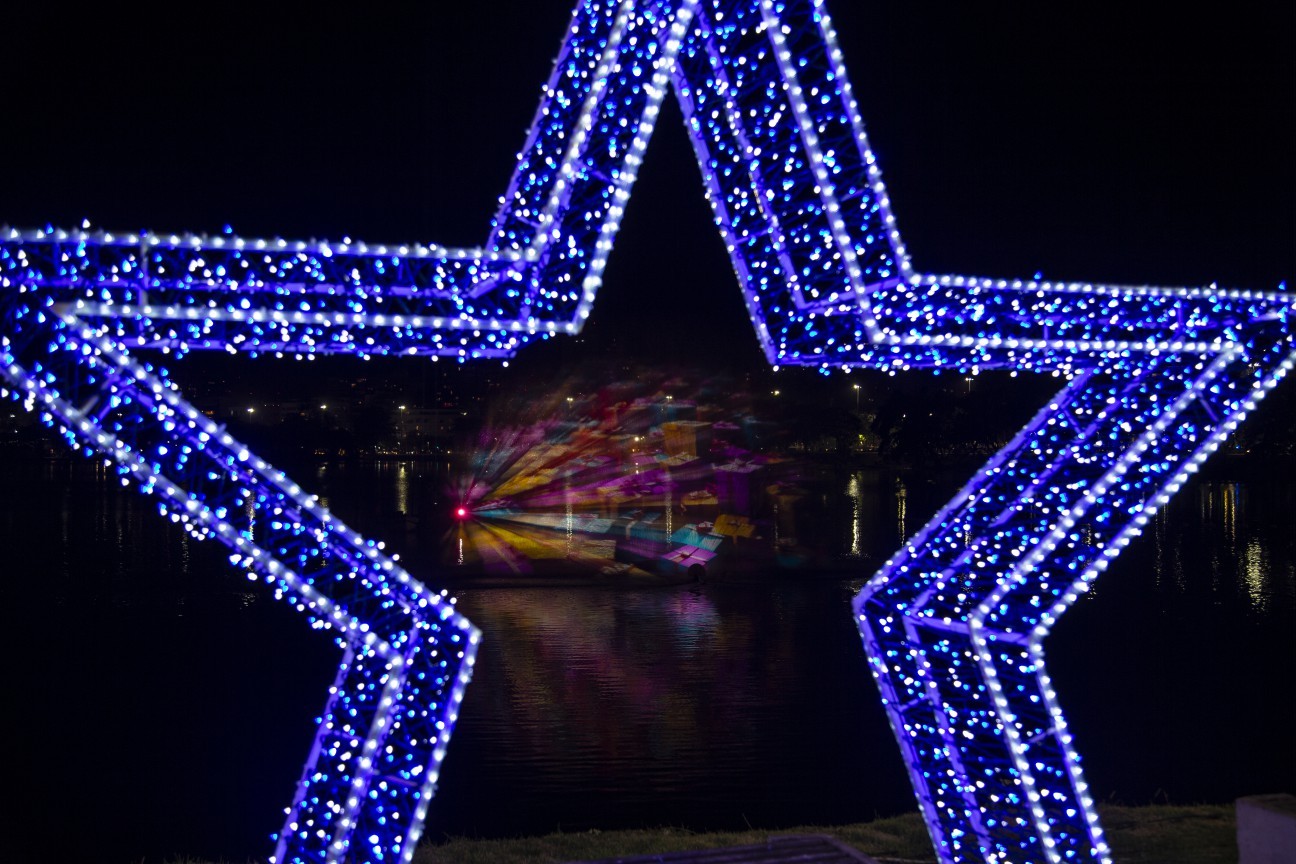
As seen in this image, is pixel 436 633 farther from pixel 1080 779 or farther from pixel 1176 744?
pixel 1176 744

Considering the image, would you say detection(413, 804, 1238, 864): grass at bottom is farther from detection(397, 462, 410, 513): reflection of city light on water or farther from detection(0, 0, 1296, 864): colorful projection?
detection(397, 462, 410, 513): reflection of city light on water

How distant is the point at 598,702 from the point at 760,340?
7796 mm

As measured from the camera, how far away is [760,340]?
3938 millimetres

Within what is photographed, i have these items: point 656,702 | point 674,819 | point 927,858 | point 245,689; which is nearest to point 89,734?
point 245,689

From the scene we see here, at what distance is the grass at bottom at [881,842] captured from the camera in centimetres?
606

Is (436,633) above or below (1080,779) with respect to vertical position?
above

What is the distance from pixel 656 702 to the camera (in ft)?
A: 36.7

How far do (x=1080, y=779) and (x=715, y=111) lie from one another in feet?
9.02

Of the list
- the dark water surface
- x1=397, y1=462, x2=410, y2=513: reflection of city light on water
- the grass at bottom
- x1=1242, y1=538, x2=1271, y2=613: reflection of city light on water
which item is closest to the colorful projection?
the grass at bottom

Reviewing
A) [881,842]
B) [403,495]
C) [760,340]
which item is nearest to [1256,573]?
[881,842]

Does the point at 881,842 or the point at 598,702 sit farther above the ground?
the point at 881,842

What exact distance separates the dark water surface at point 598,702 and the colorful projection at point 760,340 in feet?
13.4

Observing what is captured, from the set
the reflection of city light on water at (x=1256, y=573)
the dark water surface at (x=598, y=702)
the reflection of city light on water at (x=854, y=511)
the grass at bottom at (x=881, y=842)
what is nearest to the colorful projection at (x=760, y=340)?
the grass at bottom at (x=881, y=842)

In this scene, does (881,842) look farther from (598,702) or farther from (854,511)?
(854,511)
